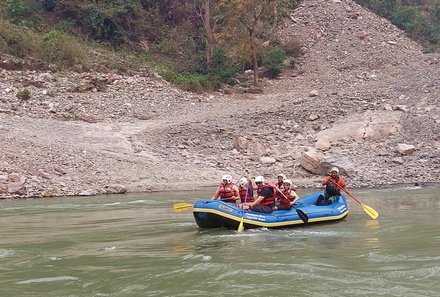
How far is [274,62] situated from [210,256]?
2332 cm

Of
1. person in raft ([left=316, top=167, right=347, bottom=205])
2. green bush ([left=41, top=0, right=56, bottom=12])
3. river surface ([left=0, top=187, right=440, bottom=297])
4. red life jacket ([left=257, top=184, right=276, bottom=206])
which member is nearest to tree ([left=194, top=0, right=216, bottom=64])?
green bush ([left=41, top=0, right=56, bottom=12])

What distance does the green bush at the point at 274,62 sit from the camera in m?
31.2

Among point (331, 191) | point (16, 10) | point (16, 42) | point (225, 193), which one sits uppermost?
point (16, 10)

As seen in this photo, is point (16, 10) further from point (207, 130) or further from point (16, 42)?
point (207, 130)

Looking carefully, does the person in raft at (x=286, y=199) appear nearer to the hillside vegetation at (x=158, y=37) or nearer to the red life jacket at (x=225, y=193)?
the red life jacket at (x=225, y=193)

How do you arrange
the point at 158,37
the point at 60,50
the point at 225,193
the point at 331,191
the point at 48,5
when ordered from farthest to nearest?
the point at 158,37 → the point at 48,5 → the point at 60,50 → the point at 331,191 → the point at 225,193

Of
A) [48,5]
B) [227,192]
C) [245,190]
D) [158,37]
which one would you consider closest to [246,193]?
[245,190]

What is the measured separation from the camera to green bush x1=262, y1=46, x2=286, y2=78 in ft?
102

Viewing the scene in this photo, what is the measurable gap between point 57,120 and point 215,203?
13.1 meters

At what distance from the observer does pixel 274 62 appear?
31156 mm

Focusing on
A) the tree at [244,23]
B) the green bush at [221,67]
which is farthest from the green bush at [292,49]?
the green bush at [221,67]

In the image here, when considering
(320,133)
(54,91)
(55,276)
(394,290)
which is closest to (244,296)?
(394,290)

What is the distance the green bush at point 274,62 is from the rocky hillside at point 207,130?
719mm

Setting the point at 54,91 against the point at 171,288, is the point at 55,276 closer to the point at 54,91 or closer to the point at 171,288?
the point at 171,288
